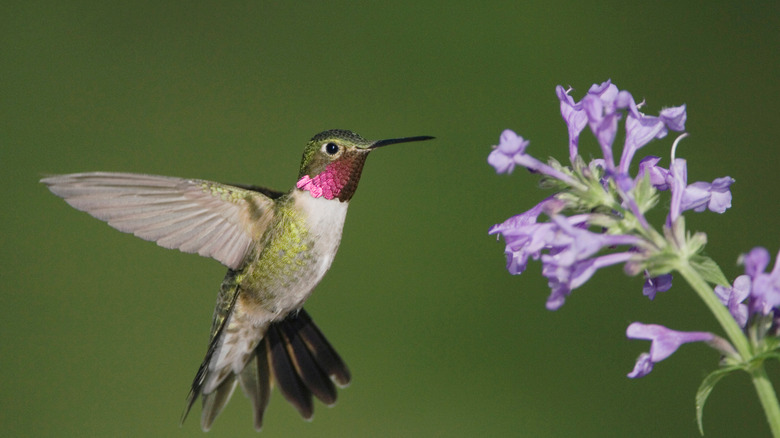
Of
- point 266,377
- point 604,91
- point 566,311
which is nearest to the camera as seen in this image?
point 604,91

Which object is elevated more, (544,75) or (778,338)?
(544,75)

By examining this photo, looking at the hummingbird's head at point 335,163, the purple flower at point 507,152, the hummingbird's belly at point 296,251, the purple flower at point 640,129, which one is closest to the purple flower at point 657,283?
the purple flower at point 640,129

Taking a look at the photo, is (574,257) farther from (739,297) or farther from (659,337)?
(739,297)

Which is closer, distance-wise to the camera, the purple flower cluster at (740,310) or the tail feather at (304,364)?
the purple flower cluster at (740,310)

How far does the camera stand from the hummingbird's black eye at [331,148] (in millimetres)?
2445

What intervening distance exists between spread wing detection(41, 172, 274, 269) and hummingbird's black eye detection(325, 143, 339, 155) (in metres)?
0.28

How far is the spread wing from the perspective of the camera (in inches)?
89.0

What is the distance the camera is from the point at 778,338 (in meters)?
1.24

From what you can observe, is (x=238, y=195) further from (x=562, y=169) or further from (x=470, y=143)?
(x=470, y=143)

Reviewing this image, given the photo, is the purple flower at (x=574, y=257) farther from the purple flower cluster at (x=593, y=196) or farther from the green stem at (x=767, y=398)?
the green stem at (x=767, y=398)

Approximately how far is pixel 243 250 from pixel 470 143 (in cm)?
226

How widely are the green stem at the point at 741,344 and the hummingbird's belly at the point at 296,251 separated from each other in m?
1.43

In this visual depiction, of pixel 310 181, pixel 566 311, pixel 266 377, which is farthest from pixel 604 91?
pixel 566 311

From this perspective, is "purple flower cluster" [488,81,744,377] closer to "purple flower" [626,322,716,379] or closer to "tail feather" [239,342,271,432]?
"purple flower" [626,322,716,379]
